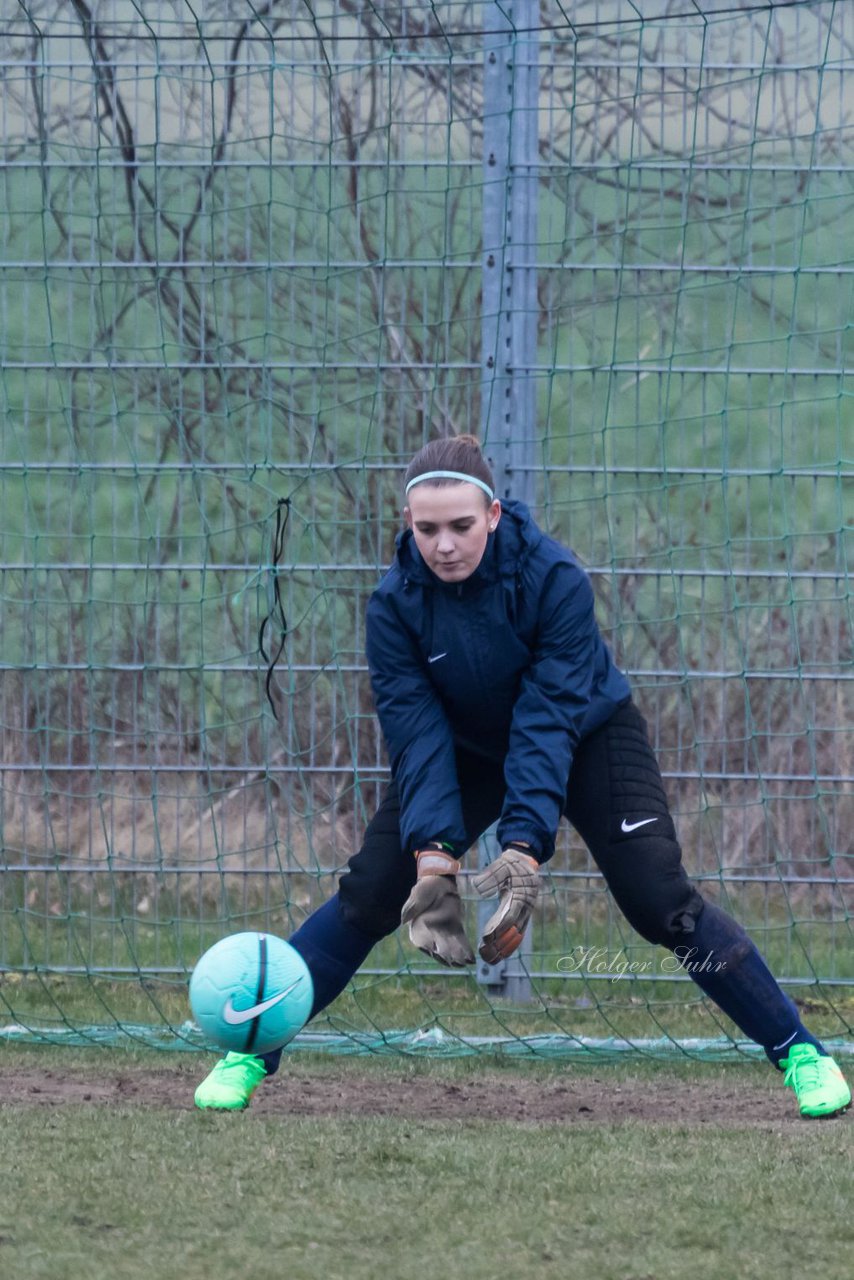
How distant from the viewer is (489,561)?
4.29 metres

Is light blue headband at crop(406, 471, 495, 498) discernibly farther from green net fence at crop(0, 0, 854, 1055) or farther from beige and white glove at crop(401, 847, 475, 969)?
green net fence at crop(0, 0, 854, 1055)

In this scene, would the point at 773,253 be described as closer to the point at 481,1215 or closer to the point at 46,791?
the point at 46,791

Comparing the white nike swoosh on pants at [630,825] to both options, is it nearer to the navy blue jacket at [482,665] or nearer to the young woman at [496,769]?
the young woman at [496,769]

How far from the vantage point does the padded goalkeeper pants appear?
4355mm

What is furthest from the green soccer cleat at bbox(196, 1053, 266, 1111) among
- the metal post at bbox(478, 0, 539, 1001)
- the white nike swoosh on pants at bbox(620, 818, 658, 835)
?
the metal post at bbox(478, 0, 539, 1001)

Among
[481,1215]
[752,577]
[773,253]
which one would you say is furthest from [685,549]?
[481,1215]

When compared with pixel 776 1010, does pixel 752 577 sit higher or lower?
higher

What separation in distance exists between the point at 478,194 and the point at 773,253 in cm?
102

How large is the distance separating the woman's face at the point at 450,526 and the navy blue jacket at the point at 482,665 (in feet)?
0.33

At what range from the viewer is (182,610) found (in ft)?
20.2

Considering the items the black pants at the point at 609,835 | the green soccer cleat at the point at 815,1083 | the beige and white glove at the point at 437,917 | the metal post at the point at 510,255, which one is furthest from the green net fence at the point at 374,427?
the beige and white glove at the point at 437,917

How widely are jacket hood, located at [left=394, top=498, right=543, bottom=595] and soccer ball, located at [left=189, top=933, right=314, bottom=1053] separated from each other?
3.19ft

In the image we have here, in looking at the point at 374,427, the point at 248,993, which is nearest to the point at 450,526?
the point at 248,993

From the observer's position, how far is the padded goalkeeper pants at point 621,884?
4.36 meters
